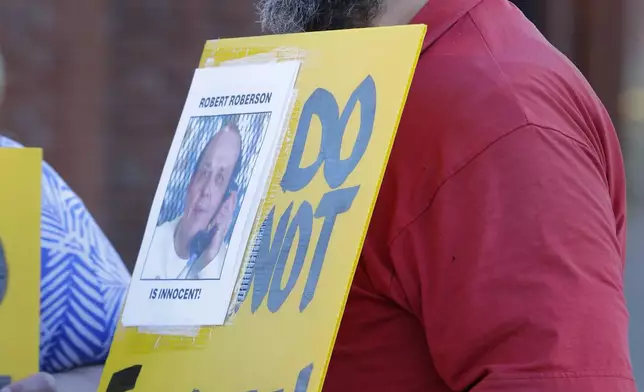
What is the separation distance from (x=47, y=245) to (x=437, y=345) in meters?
0.89

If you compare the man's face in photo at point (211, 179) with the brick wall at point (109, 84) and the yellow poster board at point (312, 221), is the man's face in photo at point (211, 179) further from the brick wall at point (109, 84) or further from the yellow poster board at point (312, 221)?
the brick wall at point (109, 84)

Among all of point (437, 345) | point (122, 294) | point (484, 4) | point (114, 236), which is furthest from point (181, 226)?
point (114, 236)

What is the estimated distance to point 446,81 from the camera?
1371mm

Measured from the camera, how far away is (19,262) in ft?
5.68

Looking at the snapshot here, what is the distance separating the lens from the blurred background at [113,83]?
14.4 ft

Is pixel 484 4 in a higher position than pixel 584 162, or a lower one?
higher

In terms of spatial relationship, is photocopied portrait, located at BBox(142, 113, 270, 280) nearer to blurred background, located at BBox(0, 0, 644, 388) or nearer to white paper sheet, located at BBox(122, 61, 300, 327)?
white paper sheet, located at BBox(122, 61, 300, 327)

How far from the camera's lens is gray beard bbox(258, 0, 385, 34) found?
60.4 inches

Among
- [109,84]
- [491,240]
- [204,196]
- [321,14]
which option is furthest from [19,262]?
[109,84]

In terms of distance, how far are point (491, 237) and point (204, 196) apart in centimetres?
38

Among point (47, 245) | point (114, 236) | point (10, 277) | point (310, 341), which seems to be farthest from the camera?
point (114, 236)

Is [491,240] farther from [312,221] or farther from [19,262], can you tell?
[19,262]

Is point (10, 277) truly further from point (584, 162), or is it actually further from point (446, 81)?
point (584, 162)

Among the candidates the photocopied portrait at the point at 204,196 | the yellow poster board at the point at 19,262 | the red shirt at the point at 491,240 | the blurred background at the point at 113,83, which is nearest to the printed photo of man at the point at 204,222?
the photocopied portrait at the point at 204,196
